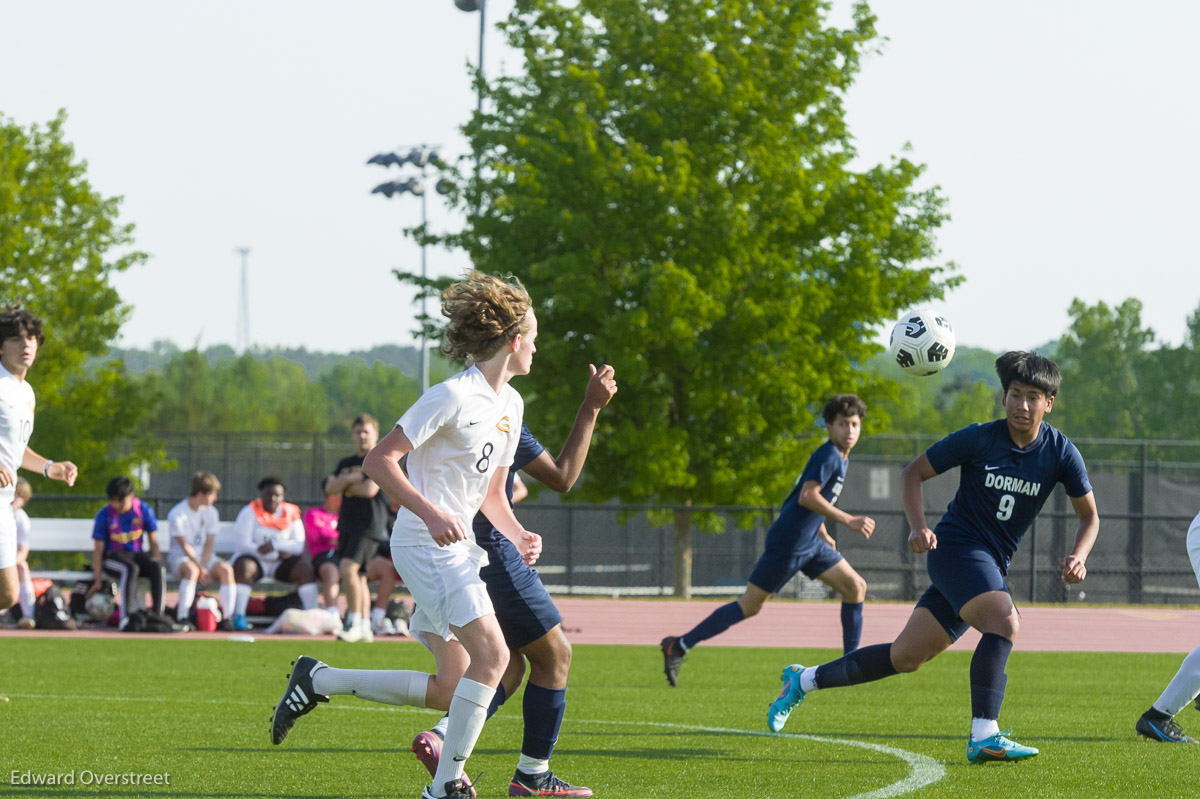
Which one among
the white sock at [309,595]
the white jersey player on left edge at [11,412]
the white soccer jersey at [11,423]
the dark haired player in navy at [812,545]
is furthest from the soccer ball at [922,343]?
the white sock at [309,595]

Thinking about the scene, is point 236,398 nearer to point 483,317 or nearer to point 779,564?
point 779,564

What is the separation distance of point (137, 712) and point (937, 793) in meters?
4.99

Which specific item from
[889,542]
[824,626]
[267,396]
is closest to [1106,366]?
[889,542]

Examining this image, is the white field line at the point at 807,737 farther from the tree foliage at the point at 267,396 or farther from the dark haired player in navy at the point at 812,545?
the tree foliage at the point at 267,396

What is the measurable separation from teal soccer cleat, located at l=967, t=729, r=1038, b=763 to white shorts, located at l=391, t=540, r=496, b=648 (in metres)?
2.66

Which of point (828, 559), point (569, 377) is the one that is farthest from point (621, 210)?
point (828, 559)

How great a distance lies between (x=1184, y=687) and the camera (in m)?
7.31

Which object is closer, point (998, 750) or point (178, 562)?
point (998, 750)

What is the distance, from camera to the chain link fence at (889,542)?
24.8 metres

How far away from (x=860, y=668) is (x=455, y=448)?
303 cm

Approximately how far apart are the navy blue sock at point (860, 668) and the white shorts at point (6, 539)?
4573 millimetres

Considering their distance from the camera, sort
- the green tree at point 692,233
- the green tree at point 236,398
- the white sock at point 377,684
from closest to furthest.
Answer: the white sock at point 377,684 < the green tree at point 692,233 < the green tree at point 236,398

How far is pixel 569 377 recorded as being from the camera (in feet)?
78.1

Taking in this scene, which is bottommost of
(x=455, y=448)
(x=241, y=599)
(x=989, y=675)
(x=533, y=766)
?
(x=241, y=599)
